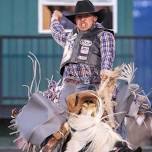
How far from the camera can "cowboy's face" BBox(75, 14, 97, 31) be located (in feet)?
23.6

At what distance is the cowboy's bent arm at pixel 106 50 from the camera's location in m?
6.92

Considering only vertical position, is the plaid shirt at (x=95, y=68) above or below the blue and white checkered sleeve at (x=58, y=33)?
below

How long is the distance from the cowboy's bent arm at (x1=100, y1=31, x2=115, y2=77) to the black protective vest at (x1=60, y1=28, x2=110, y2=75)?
8 centimetres

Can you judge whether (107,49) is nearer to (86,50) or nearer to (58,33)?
(86,50)

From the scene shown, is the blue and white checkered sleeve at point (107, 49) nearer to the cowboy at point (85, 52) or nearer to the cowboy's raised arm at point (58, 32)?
the cowboy at point (85, 52)

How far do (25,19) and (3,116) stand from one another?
69.7 inches

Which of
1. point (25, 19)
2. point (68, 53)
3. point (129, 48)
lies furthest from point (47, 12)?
point (68, 53)

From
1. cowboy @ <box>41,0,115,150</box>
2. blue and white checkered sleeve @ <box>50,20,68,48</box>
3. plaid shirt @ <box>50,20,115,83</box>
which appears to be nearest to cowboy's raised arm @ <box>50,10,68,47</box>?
blue and white checkered sleeve @ <box>50,20,68,48</box>

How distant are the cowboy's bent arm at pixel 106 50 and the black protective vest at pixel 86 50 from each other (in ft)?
0.26

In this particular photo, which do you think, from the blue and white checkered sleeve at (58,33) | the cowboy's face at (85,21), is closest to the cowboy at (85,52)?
the cowboy's face at (85,21)

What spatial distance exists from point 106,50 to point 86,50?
0.23 metres

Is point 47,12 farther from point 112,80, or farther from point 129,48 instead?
point 112,80

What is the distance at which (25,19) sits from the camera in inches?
500

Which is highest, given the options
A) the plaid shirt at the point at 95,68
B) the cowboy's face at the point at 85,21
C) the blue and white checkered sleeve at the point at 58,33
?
the cowboy's face at the point at 85,21
